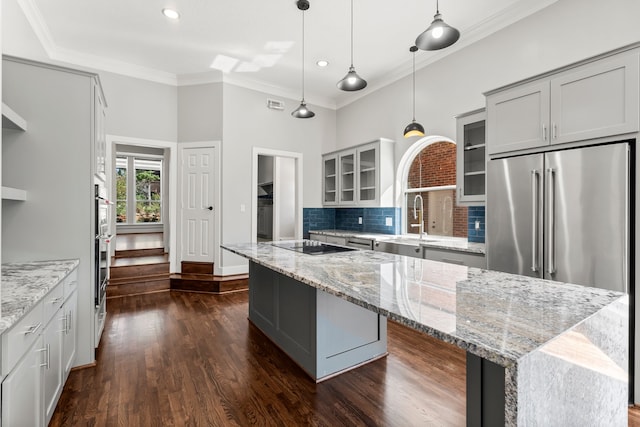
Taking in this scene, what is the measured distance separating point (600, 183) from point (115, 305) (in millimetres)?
5012

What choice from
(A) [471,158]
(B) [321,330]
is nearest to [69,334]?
(B) [321,330]

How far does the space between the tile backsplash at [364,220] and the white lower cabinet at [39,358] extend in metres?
3.79

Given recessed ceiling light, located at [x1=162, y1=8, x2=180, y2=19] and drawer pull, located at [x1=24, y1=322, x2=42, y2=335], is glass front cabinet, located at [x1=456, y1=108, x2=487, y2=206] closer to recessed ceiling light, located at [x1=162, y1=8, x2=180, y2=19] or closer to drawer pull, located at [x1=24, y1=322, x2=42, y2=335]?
recessed ceiling light, located at [x1=162, y1=8, x2=180, y2=19]

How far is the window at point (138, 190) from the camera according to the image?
889 cm

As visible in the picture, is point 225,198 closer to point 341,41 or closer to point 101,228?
point 101,228

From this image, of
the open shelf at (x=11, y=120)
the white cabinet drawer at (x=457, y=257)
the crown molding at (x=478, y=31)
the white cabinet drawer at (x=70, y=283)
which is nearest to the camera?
the open shelf at (x=11, y=120)

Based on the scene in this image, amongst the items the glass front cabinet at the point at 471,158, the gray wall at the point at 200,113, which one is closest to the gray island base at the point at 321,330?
the glass front cabinet at the point at 471,158

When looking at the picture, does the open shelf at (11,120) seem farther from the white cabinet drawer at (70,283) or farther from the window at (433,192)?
the window at (433,192)

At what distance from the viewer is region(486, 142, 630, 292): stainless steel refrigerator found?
6.63 ft

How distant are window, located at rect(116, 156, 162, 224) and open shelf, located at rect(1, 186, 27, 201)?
7402 millimetres

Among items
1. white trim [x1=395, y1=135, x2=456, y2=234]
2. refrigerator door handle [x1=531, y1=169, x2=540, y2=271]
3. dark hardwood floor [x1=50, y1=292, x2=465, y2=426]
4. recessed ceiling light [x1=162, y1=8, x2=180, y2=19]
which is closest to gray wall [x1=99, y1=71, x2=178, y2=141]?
recessed ceiling light [x1=162, y1=8, x2=180, y2=19]

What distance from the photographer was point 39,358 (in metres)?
1.61

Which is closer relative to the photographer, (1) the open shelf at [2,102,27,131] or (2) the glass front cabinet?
(1) the open shelf at [2,102,27,131]

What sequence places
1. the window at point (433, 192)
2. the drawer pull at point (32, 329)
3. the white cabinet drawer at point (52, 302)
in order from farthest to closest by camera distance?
the window at point (433, 192), the white cabinet drawer at point (52, 302), the drawer pull at point (32, 329)
